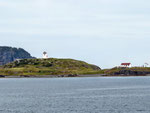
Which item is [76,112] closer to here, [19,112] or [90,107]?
[90,107]

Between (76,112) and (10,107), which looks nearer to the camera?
(76,112)

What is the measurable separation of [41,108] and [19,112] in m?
8.59

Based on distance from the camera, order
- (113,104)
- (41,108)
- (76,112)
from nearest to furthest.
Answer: (76,112) → (41,108) → (113,104)

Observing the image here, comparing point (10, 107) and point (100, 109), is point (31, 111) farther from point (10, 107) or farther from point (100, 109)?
point (100, 109)

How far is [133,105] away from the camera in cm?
9388

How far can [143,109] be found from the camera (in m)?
85.9

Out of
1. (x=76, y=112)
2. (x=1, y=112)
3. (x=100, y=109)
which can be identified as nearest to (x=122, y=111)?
(x=100, y=109)

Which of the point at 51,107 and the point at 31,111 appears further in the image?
the point at 51,107

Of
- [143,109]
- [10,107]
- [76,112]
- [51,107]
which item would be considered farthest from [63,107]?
[143,109]

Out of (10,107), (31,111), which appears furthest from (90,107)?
(10,107)

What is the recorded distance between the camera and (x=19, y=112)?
83.9 meters

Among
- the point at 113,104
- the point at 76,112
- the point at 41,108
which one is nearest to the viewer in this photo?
the point at 76,112

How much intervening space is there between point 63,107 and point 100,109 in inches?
459

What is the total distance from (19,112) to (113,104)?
29721 millimetres
